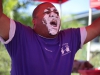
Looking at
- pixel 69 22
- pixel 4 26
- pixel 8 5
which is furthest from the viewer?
pixel 69 22

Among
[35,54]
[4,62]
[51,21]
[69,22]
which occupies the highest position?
[51,21]

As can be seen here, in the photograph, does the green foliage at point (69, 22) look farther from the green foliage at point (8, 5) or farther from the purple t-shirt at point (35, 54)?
the purple t-shirt at point (35, 54)

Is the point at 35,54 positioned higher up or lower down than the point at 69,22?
higher up

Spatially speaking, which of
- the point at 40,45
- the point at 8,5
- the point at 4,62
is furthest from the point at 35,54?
the point at 8,5

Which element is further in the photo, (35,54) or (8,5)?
(8,5)

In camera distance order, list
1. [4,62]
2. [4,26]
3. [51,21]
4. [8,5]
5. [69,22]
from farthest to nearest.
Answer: [69,22]
[8,5]
[4,62]
[51,21]
[4,26]

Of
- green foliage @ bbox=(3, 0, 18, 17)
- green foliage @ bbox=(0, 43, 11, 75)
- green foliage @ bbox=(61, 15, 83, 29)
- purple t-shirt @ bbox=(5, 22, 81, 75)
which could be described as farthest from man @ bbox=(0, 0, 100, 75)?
green foliage @ bbox=(61, 15, 83, 29)

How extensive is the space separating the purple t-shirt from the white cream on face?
61 millimetres

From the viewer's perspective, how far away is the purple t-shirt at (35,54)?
1.15 m

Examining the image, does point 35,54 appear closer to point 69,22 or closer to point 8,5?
point 8,5

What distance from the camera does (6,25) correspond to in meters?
1.09

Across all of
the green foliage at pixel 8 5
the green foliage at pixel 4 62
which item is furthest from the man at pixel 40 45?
the green foliage at pixel 8 5

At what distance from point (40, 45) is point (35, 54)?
0.05 m

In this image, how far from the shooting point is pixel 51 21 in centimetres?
121
